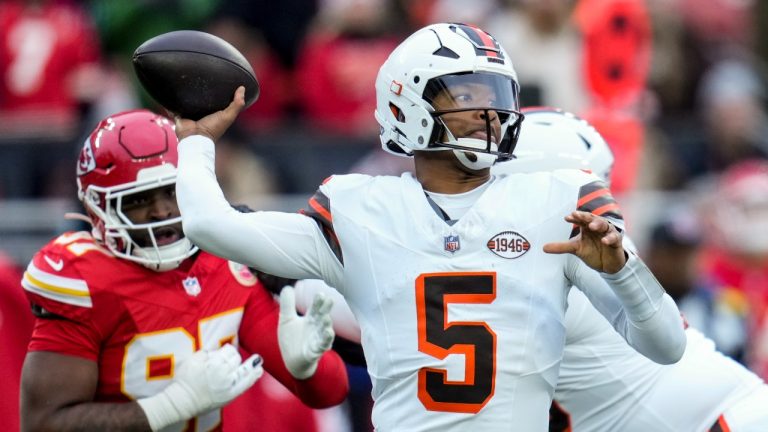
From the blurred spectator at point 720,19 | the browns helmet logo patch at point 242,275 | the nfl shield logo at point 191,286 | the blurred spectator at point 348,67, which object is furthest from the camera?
the blurred spectator at point 720,19

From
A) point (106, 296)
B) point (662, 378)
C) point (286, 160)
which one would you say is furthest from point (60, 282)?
point (286, 160)

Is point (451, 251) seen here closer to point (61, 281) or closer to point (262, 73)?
point (61, 281)

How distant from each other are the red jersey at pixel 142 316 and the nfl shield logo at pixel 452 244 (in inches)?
38.4

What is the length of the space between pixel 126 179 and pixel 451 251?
123cm

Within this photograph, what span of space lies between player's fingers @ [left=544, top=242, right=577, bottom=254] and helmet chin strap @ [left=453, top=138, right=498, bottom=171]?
1.23 ft

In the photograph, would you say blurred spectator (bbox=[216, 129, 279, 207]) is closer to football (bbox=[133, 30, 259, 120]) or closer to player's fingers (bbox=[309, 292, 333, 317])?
player's fingers (bbox=[309, 292, 333, 317])

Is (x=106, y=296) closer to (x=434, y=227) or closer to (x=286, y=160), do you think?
(x=434, y=227)

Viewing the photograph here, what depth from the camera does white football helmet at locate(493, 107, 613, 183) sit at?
4680mm

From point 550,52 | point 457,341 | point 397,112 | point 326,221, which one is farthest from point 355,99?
point 457,341

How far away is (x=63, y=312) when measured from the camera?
437 cm

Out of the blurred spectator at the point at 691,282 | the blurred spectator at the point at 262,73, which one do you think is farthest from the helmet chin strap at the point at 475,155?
the blurred spectator at the point at 262,73

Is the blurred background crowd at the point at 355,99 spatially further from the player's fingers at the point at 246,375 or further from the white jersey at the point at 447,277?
the white jersey at the point at 447,277

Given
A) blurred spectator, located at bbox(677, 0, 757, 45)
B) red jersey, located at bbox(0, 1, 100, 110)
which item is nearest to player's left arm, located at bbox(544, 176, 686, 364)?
red jersey, located at bbox(0, 1, 100, 110)

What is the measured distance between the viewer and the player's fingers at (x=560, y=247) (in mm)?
3576
